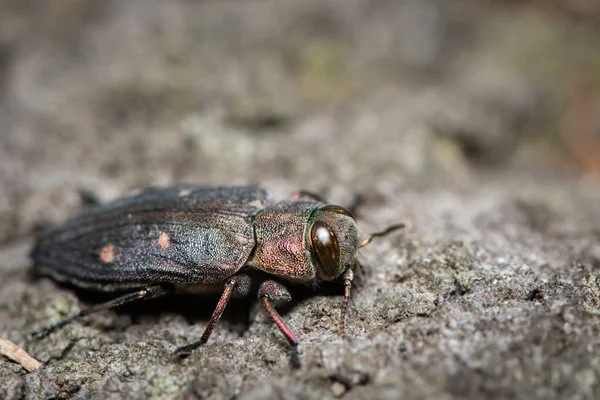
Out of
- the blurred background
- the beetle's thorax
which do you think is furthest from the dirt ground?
the beetle's thorax

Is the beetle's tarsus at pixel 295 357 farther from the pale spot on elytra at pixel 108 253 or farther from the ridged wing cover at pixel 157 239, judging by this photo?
the pale spot on elytra at pixel 108 253

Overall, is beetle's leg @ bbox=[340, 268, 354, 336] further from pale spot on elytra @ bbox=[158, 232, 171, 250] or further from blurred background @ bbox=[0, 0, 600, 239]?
blurred background @ bbox=[0, 0, 600, 239]

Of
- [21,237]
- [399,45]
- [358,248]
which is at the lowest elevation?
[21,237]

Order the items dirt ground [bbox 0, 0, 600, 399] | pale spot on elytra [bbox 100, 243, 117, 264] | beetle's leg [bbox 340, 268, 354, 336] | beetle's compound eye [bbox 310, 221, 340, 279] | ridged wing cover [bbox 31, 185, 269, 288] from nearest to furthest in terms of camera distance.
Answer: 1. dirt ground [bbox 0, 0, 600, 399]
2. beetle's leg [bbox 340, 268, 354, 336]
3. beetle's compound eye [bbox 310, 221, 340, 279]
4. ridged wing cover [bbox 31, 185, 269, 288]
5. pale spot on elytra [bbox 100, 243, 117, 264]

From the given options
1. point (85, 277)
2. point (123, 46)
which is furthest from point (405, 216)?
point (123, 46)

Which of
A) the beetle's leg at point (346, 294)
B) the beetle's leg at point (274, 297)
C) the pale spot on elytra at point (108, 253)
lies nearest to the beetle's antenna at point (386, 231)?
the beetle's leg at point (346, 294)

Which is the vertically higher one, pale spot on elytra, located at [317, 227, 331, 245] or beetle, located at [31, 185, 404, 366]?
pale spot on elytra, located at [317, 227, 331, 245]

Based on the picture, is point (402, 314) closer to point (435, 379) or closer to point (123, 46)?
point (435, 379)

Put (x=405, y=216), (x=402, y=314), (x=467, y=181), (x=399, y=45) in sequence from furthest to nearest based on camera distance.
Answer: (x=399, y=45) → (x=467, y=181) → (x=405, y=216) → (x=402, y=314)
